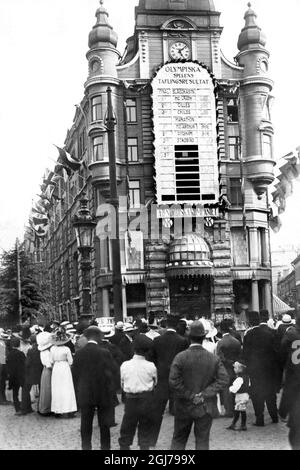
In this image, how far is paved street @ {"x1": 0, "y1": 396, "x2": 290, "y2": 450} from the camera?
10.8m

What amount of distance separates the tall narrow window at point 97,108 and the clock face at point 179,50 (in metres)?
5.12

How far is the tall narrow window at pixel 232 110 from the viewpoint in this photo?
41.9 m

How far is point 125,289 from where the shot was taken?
39.9 m

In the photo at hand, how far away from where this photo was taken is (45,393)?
50.0ft

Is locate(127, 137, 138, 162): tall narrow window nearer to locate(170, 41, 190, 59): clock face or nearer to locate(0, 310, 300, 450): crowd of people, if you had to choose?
locate(170, 41, 190, 59): clock face

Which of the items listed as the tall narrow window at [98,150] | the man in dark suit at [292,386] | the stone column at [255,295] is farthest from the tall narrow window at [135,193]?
the man in dark suit at [292,386]

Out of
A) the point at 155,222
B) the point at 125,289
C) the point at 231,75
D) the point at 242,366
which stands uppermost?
the point at 231,75

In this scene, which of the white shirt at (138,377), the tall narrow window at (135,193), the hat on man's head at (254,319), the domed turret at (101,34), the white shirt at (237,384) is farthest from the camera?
the domed turret at (101,34)

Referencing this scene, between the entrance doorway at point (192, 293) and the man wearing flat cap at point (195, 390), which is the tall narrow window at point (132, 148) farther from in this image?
the man wearing flat cap at point (195, 390)

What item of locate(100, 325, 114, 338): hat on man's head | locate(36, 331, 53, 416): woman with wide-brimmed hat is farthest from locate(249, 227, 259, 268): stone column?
locate(36, 331, 53, 416): woman with wide-brimmed hat

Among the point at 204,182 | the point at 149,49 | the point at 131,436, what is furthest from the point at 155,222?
the point at 131,436

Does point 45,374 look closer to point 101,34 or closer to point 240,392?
point 240,392
